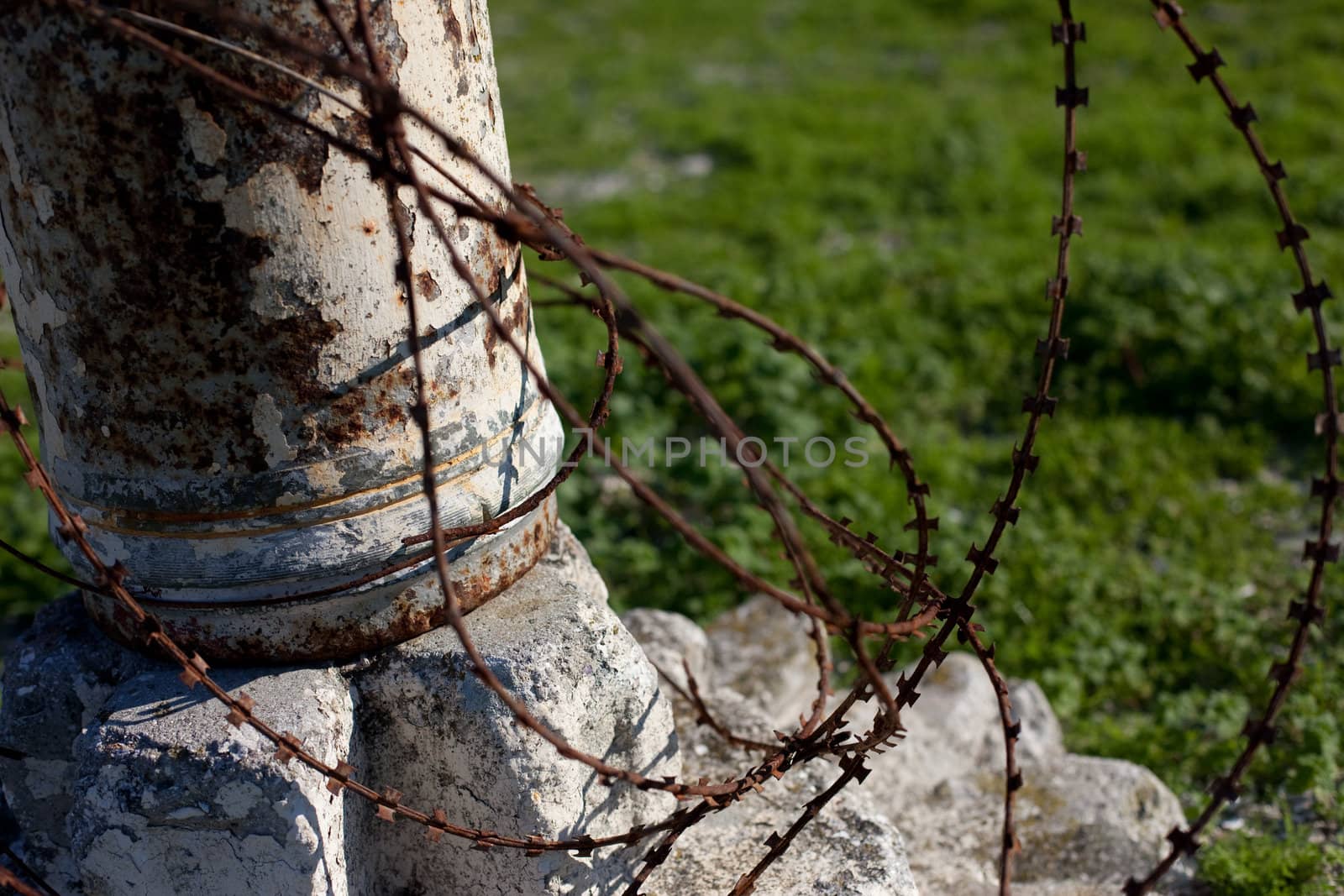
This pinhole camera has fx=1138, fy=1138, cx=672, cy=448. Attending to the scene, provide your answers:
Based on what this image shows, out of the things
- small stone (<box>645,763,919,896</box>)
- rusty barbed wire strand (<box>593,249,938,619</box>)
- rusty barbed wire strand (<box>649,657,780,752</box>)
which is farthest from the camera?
rusty barbed wire strand (<box>649,657,780,752</box>)

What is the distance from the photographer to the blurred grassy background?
3805mm

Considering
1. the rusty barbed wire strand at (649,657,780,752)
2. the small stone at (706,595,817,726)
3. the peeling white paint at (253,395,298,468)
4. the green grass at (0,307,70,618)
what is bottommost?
the rusty barbed wire strand at (649,657,780,752)

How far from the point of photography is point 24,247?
6.12 feet

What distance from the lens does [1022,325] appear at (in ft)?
18.3

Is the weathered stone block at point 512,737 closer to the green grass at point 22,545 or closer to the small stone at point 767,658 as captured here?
the small stone at point 767,658

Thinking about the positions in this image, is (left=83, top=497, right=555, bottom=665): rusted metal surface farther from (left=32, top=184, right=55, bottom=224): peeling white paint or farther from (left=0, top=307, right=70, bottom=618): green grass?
(left=0, top=307, right=70, bottom=618): green grass

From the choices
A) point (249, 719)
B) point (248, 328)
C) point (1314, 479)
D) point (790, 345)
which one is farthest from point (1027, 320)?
point (249, 719)

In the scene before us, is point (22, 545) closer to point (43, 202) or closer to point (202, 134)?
point (43, 202)

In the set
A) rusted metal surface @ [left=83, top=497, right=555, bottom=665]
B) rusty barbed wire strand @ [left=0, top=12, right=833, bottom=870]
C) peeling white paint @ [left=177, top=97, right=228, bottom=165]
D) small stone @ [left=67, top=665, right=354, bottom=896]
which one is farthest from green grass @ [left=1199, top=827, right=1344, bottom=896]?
peeling white paint @ [left=177, top=97, right=228, bottom=165]

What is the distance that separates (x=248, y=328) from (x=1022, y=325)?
447 cm

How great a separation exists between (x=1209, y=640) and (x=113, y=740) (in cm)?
325

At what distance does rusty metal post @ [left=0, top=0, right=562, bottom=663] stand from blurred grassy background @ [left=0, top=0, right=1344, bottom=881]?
2.01 meters

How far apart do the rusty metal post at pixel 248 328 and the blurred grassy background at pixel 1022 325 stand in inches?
79.3

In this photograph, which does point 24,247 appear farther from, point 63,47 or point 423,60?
point 423,60
